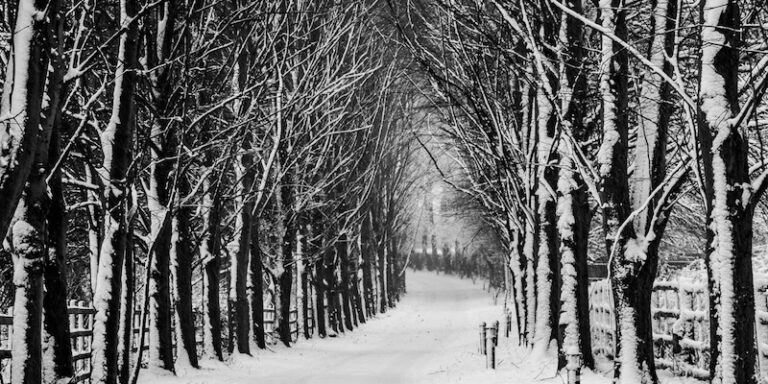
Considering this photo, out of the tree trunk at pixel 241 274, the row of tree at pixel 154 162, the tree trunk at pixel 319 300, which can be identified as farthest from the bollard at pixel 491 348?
the tree trunk at pixel 319 300

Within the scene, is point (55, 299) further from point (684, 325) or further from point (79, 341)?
point (684, 325)

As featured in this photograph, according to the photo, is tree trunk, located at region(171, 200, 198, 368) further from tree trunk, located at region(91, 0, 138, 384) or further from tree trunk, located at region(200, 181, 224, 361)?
tree trunk, located at region(91, 0, 138, 384)

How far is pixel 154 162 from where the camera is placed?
682 cm

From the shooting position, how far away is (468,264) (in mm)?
98188

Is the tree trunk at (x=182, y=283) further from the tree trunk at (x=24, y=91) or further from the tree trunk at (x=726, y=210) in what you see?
the tree trunk at (x=726, y=210)

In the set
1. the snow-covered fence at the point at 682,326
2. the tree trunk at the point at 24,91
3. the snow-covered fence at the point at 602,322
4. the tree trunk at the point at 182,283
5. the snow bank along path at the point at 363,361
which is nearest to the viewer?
the tree trunk at the point at 24,91

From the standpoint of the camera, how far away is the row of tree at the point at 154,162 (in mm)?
6270

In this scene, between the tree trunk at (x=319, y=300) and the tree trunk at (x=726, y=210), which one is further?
the tree trunk at (x=319, y=300)

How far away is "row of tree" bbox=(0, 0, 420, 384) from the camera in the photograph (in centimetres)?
627

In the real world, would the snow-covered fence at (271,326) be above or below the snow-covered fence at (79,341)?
below

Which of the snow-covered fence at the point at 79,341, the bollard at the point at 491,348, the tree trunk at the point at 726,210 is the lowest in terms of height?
the bollard at the point at 491,348

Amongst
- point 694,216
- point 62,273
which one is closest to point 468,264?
point 694,216

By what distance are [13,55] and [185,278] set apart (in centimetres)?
964

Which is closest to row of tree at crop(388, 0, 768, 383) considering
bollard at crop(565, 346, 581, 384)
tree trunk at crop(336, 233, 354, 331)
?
bollard at crop(565, 346, 581, 384)
